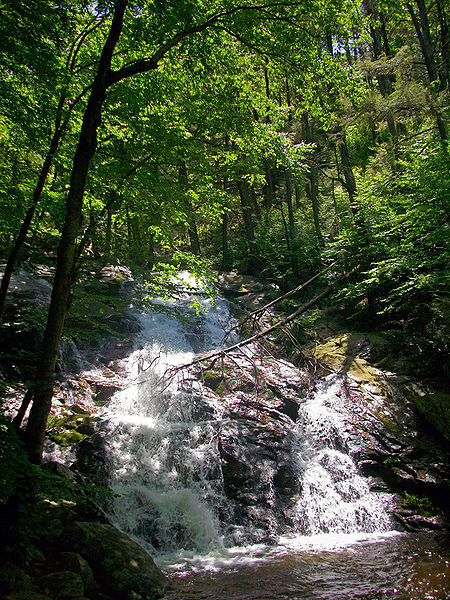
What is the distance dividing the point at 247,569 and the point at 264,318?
9636 millimetres

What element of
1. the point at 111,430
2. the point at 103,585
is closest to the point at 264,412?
the point at 111,430

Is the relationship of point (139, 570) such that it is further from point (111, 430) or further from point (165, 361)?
point (165, 361)

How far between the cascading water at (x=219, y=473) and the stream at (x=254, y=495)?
0.02 m

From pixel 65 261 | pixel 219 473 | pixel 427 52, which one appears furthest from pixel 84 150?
pixel 427 52

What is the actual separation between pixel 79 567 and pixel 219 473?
372cm

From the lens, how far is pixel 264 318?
14.4 m

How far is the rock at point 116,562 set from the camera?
14.2ft

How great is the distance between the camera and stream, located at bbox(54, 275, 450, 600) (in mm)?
5066

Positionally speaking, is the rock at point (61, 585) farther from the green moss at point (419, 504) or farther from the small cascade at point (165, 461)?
the green moss at point (419, 504)

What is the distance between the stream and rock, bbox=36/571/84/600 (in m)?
1.56

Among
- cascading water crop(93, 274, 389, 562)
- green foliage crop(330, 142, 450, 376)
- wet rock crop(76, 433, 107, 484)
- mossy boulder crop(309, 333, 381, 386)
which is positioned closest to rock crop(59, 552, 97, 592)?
cascading water crop(93, 274, 389, 562)

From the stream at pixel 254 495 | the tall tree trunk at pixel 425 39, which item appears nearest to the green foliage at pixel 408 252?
the tall tree trunk at pixel 425 39

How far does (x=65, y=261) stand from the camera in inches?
168

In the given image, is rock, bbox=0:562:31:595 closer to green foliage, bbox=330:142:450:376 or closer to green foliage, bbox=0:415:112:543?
green foliage, bbox=0:415:112:543
